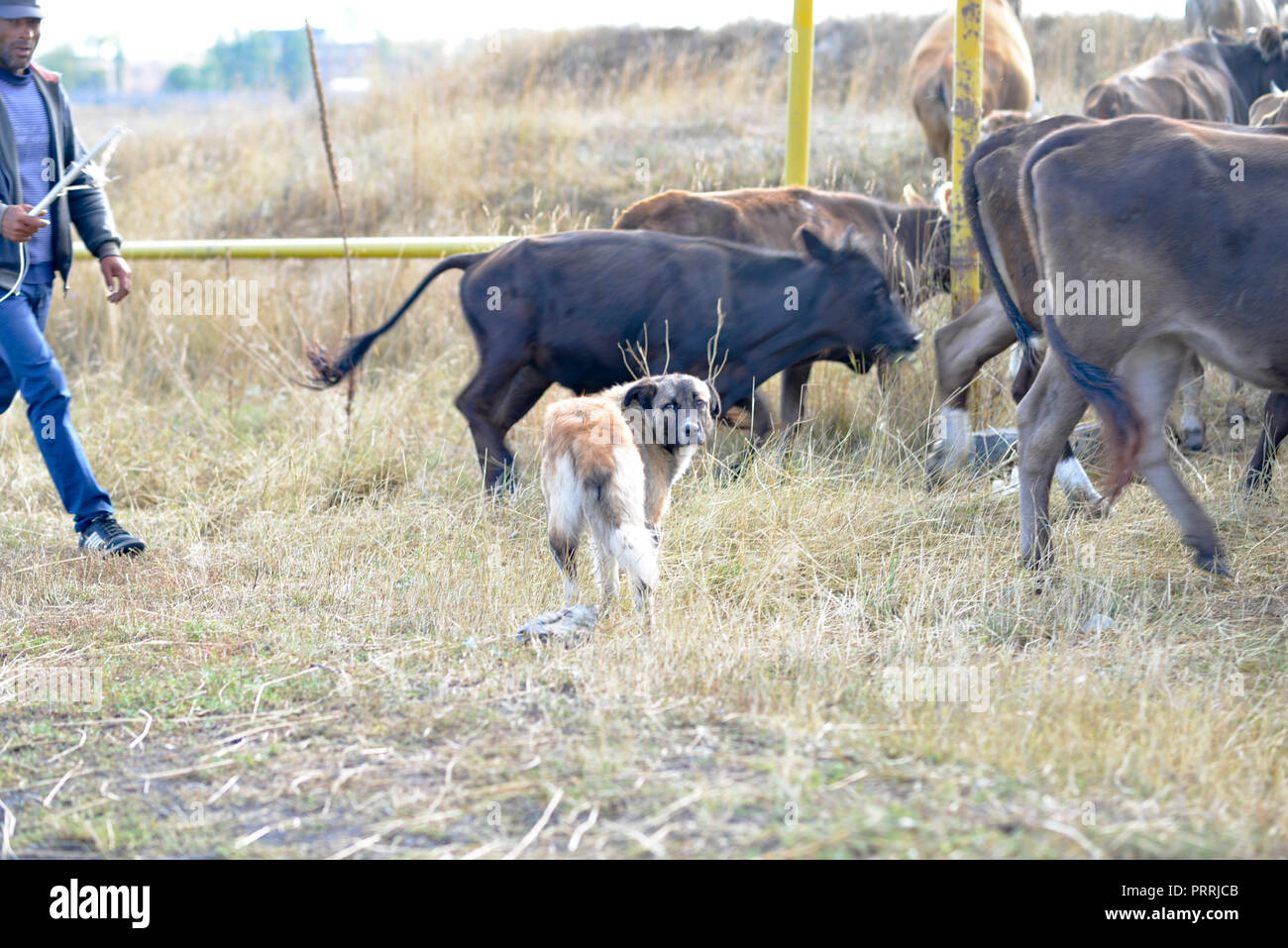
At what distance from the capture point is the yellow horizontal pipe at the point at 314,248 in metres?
8.55

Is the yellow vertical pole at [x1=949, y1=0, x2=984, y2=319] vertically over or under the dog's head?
over

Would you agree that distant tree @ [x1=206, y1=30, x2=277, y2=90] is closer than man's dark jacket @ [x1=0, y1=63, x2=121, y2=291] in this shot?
No

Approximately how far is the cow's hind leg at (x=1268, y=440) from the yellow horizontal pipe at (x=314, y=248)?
4.54m

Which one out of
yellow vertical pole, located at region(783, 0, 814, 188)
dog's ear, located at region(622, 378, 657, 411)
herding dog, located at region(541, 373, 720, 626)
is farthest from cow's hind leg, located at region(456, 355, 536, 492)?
yellow vertical pole, located at region(783, 0, 814, 188)

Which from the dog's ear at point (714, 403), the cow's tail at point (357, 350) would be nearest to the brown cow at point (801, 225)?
the cow's tail at point (357, 350)

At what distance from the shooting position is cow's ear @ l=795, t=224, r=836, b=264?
7.29 metres

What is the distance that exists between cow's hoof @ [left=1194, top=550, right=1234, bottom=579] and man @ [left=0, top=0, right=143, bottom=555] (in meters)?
4.65

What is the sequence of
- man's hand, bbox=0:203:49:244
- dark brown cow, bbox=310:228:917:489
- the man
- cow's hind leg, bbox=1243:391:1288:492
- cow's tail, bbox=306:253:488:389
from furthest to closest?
cow's tail, bbox=306:253:488:389 < dark brown cow, bbox=310:228:917:489 < cow's hind leg, bbox=1243:391:1288:492 < the man < man's hand, bbox=0:203:49:244

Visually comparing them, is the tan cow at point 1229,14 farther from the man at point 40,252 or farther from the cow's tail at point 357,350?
the man at point 40,252

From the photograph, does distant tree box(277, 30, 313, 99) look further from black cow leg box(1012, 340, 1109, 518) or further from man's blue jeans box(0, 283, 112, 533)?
black cow leg box(1012, 340, 1109, 518)

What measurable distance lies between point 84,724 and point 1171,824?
321cm

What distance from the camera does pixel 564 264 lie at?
695cm

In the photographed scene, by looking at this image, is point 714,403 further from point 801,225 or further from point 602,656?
point 801,225

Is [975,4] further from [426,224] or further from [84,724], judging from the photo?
[426,224]
